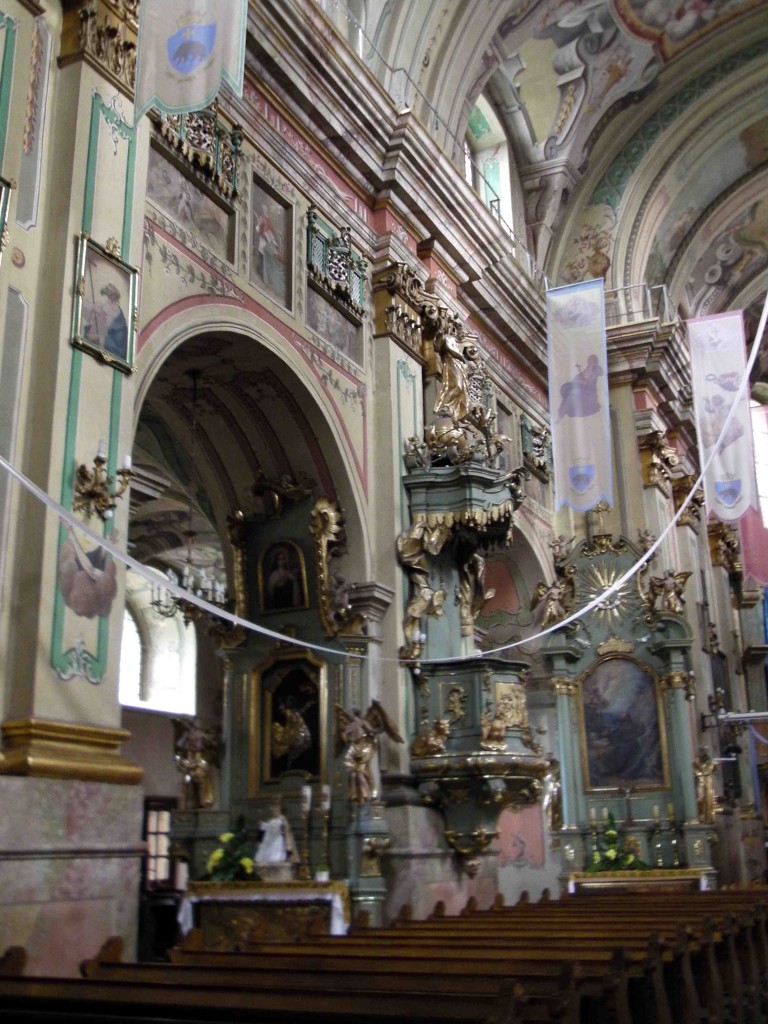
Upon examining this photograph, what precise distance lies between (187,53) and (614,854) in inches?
438

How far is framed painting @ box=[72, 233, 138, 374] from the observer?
274 inches

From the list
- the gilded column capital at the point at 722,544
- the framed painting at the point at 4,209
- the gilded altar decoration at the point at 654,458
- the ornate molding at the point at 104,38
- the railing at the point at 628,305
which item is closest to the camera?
the framed painting at the point at 4,209

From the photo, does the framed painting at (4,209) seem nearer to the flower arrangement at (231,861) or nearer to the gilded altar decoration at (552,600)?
the flower arrangement at (231,861)

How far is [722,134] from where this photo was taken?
58.1ft

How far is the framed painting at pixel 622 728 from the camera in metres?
14.9

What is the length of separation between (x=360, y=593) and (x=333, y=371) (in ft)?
6.90

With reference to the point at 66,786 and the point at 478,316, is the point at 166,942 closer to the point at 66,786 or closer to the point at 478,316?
the point at 66,786

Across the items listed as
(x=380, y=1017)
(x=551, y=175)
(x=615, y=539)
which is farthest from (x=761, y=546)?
(x=380, y=1017)

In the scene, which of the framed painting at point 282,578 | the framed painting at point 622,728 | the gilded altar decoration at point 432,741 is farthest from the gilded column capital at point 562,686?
the framed painting at point 282,578

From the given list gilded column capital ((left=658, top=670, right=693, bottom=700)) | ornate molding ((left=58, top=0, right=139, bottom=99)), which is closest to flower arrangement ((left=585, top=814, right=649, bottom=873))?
gilded column capital ((left=658, top=670, right=693, bottom=700))

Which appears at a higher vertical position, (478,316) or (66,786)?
(478,316)

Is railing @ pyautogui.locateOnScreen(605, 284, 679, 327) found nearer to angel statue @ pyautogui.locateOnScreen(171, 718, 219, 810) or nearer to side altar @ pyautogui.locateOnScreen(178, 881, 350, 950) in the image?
angel statue @ pyautogui.locateOnScreen(171, 718, 219, 810)

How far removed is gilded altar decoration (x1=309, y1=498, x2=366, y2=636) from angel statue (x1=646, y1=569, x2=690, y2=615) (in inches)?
257

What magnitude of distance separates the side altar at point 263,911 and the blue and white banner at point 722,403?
21.6 ft
